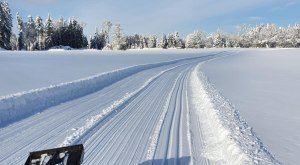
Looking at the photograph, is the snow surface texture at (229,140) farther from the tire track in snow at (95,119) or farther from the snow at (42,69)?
the snow at (42,69)

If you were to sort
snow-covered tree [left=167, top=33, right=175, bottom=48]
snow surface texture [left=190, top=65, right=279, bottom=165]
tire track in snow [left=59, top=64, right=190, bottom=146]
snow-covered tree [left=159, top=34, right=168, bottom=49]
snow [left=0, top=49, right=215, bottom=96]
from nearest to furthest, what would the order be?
snow surface texture [left=190, top=65, right=279, bottom=165] < tire track in snow [left=59, top=64, right=190, bottom=146] < snow [left=0, top=49, right=215, bottom=96] < snow-covered tree [left=159, top=34, right=168, bottom=49] < snow-covered tree [left=167, top=33, right=175, bottom=48]

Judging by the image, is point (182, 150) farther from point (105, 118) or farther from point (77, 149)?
point (105, 118)

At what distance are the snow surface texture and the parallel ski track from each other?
0.48 m

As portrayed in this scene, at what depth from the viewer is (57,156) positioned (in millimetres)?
5305

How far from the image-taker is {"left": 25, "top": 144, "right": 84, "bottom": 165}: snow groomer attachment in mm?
5164

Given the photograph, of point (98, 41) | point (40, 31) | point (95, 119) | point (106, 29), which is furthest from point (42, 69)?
point (106, 29)

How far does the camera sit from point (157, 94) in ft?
53.7

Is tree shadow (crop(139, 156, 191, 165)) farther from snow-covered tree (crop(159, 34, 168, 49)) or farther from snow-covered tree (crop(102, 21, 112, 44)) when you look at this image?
snow-covered tree (crop(102, 21, 112, 44))

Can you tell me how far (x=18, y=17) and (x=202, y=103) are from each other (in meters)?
99.4

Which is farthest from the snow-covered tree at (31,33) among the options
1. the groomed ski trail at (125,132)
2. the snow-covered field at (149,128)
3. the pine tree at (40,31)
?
the groomed ski trail at (125,132)

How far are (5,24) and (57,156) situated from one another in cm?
8473

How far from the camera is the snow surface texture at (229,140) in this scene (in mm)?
6723

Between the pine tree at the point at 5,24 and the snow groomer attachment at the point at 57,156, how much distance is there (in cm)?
8165

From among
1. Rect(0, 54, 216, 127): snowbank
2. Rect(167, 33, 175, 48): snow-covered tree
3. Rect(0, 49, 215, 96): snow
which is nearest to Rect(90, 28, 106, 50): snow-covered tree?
Rect(167, 33, 175, 48): snow-covered tree
